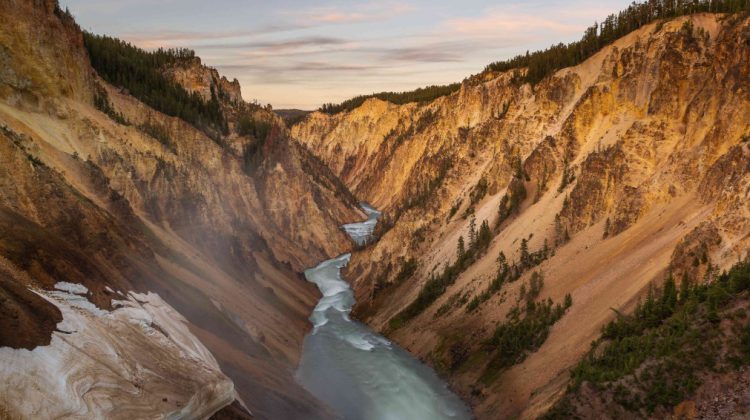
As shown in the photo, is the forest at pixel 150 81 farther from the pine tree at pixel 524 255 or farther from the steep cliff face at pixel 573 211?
the pine tree at pixel 524 255

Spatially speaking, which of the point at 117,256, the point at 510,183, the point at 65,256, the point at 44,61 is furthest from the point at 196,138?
the point at 65,256

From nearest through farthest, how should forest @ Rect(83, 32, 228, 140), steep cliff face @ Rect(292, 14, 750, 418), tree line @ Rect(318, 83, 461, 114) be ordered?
steep cliff face @ Rect(292, 14, 750, 418) < forest @ Rect(83, 32, 228, 140) < tree line @ Rect(318, 83, 461, 114)

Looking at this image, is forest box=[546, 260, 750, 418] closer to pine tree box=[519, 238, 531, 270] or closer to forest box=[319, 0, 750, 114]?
pine tree box=[519, 238, 531, 270]

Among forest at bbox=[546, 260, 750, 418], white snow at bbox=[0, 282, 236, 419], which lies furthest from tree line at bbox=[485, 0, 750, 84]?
white snow at bbox=[0, 282, 236, 419]

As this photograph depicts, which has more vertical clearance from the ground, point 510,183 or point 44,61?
point 44,61

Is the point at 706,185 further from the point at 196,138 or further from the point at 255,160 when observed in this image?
the point at 255,160

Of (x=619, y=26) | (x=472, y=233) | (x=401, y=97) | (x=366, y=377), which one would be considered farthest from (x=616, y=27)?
(x=401, y=97)
